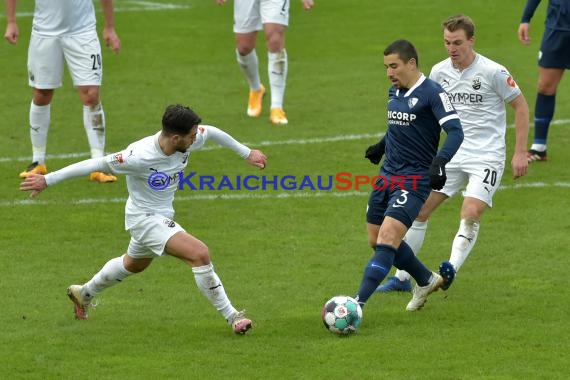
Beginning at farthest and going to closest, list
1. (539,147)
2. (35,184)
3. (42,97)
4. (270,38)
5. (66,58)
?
(270,38) < (539,147) < (42,97) < (66,58) < (35,184)

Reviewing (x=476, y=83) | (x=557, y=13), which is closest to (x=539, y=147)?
(x=557, y=13)

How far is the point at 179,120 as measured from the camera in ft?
29.9

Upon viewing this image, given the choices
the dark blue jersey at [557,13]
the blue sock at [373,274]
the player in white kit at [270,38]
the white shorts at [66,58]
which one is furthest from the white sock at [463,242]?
the player in white kit at [270,38]

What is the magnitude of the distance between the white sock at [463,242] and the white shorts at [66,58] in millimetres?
5026

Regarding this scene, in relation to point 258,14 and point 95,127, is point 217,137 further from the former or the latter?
point 258,14

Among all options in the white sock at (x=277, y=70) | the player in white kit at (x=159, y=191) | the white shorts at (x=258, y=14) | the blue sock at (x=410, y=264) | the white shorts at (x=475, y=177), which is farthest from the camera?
the white sock at (x=277, y=70)

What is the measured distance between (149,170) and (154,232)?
1.51ft

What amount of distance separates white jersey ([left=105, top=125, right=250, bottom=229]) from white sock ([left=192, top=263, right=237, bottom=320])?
0.58 m

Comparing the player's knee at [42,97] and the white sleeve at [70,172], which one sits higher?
the white sleeve at [70,172]

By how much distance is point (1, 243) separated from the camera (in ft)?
39.5

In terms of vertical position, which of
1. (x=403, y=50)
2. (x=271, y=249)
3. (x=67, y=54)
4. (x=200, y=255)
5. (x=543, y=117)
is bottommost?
(x=271, y=249)

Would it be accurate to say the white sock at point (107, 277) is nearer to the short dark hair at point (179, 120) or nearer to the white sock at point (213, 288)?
the white sock at point (213, 288)

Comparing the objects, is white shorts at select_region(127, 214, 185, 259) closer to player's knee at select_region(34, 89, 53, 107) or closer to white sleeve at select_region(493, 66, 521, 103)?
white sleeve at select_region(493, 66, 521, 103)

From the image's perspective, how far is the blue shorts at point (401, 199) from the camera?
380 inches
